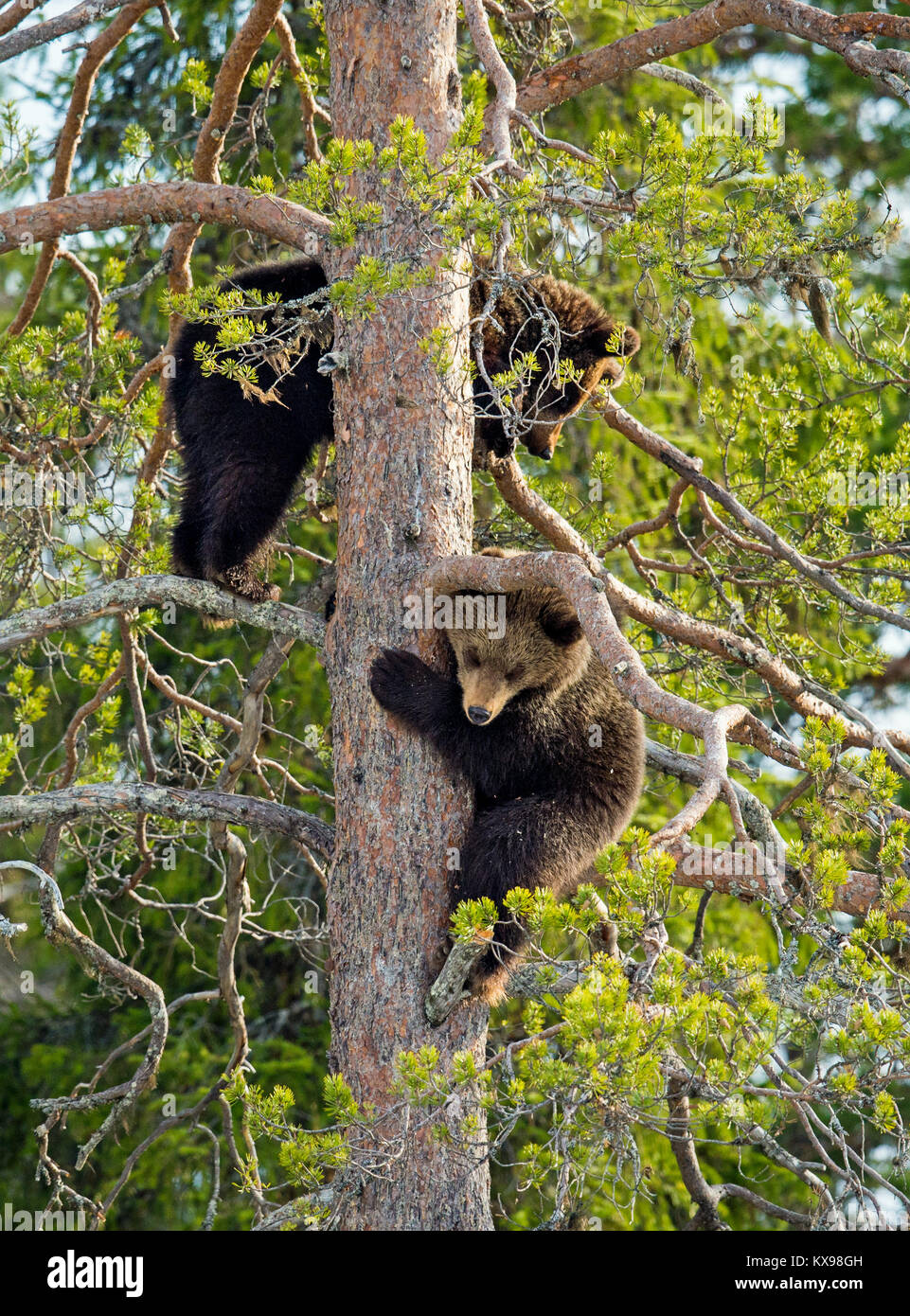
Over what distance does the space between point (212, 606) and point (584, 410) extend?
130 inches

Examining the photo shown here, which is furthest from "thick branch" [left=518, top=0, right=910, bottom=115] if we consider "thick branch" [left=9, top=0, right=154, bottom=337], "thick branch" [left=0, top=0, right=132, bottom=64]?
"thick branch" [left=0, top=0, right=132, bottom=64]

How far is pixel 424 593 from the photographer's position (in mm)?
4098

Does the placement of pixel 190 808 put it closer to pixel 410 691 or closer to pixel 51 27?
pixel 410 691

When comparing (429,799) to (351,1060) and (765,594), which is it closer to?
(351,1060)

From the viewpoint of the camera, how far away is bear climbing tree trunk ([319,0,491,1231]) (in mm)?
3672

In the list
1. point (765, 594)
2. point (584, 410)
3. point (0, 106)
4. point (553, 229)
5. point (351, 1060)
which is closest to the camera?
point (351, 1060)

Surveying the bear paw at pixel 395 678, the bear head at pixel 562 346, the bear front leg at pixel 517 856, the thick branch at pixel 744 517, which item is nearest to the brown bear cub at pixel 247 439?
the bear head at pixel 562 346

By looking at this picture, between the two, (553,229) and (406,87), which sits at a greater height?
(406,87)

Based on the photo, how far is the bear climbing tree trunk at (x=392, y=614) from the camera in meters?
3.67

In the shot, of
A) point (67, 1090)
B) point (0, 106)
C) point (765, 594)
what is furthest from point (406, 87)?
point (67, 1090)

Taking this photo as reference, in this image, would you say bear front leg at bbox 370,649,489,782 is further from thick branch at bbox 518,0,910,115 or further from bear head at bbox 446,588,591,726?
thick branch at bbox 518,0,910,115

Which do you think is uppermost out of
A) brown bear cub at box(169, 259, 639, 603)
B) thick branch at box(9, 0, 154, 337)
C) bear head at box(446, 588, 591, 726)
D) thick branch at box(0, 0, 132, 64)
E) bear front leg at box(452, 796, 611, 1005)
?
thick branch at box(9, 0, 154, 337)

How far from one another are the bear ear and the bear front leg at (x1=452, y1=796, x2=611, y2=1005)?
2.02ft

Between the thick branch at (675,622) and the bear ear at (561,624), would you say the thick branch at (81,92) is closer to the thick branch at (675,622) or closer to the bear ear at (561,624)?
the thick branch at (675,622)
